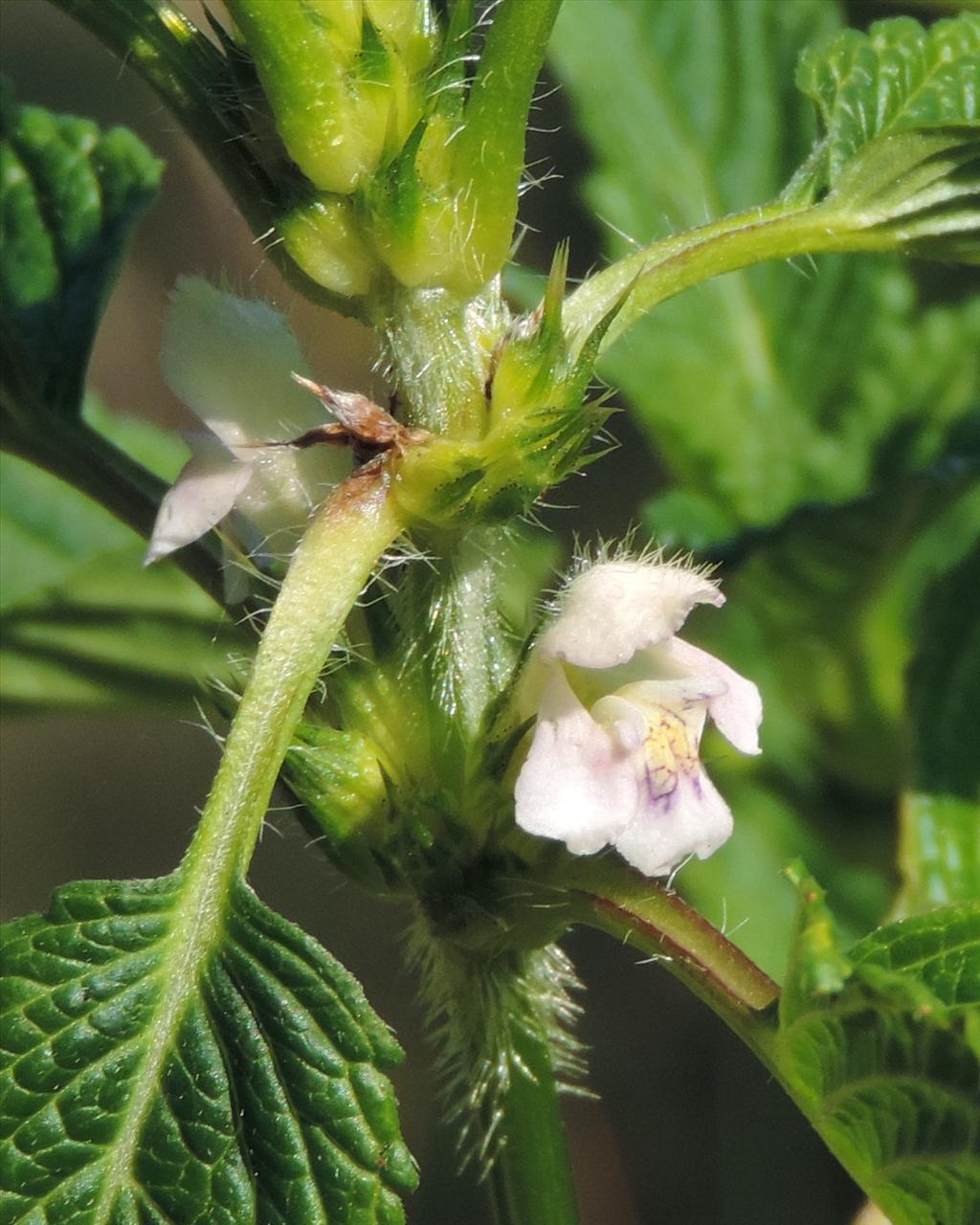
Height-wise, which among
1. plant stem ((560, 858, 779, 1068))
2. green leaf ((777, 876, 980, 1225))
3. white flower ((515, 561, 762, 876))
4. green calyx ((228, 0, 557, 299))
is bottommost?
green leaf ((777, 876, 980, 1225))

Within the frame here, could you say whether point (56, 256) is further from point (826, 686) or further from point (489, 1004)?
point (826, 686)

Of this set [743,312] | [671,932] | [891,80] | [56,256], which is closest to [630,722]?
[671,932]

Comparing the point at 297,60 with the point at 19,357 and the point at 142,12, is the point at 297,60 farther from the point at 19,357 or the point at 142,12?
the point at 19,357

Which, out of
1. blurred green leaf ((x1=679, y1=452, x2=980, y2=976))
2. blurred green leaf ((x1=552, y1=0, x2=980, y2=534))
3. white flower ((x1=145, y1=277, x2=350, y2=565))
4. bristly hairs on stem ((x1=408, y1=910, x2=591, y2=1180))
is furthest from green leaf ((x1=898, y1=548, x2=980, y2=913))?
white flower ((x1=145, y1=277, x2=350, y2=565))

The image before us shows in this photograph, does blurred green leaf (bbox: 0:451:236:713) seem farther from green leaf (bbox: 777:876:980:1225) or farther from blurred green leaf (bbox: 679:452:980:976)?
green leaf (bbox: 777:876:980:1225)

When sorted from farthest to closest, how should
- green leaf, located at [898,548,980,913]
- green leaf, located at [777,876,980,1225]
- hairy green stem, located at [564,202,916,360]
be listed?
green leaf, located at [898,548,980,913] < hairy green stem, located at [564,202,916,360] < green leaf, located at [777,876,980,1225]

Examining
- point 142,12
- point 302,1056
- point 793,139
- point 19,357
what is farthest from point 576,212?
point 302,1056

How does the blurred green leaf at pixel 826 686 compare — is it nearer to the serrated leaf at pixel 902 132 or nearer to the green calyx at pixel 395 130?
the serrated leaf at pixel 902 132
